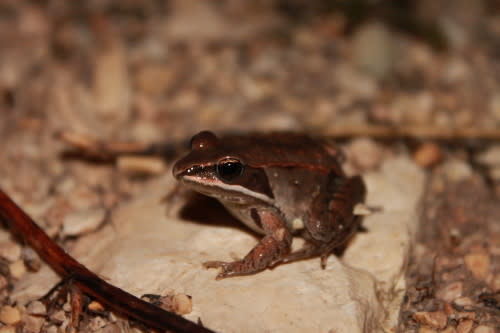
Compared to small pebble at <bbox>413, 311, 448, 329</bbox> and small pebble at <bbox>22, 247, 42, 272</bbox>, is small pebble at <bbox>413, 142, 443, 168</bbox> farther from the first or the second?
small pebble at <bbox>22, 247, 42, 272</bbox>

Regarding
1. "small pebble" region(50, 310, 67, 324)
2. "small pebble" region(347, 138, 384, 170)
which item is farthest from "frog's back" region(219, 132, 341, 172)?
"small pebble" region(50, 310, 67, 324)

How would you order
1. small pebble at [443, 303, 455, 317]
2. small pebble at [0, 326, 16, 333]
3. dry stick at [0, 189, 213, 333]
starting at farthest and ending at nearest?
small pebble at [443, 303, 455, 317] → small pebble at [0, 326, 16, 333] → dry stick at [0, 189, 213, 333]

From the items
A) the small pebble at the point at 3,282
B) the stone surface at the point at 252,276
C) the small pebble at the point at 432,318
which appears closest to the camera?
the stone surface at the point at 252,276

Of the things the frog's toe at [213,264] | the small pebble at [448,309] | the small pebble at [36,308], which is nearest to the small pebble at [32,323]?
the small pebble at [36,308]

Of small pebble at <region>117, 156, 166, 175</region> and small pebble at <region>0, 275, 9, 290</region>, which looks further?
small pebble at <region>117, 156, 166, 175</region>

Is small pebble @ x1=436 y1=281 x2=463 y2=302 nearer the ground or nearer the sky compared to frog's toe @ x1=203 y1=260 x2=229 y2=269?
nearer the ground

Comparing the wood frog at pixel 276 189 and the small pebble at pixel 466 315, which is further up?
the wood frog at pixel 276 189

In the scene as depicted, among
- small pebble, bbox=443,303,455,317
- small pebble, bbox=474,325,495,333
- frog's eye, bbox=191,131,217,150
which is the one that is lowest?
small pebble, bbox=443,303,455,317

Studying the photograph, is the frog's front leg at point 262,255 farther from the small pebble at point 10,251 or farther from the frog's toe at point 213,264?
the small pebble at point 10,251
